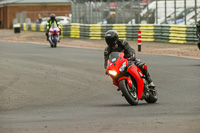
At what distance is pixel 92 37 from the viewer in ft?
127

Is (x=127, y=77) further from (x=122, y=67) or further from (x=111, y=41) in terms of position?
(x=111, y=41)

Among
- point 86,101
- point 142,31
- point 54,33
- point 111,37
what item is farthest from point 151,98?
point 142,31

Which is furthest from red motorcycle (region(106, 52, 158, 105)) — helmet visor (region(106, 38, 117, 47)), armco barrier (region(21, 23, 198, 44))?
armco barrier (region(21, 23, 198, 44))

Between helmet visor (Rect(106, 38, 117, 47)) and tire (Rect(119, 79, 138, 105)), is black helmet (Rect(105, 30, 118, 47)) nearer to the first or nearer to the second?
helmet visor (Rect(106, 38, 117, 47))

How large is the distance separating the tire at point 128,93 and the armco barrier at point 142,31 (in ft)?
68.7

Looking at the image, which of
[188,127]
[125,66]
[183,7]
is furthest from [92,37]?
[188,127]

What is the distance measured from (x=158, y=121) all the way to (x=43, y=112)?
7.70 feet

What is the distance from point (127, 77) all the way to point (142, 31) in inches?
978

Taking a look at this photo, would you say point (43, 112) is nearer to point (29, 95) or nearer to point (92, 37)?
point (29, 95)

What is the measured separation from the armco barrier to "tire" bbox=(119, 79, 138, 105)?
20.9 meters

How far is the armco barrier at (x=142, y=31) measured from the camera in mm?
31442

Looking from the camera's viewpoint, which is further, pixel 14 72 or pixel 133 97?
pixel 14 72

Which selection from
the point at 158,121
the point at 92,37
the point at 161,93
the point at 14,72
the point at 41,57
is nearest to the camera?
the point at 158,121

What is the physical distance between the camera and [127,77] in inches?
398
